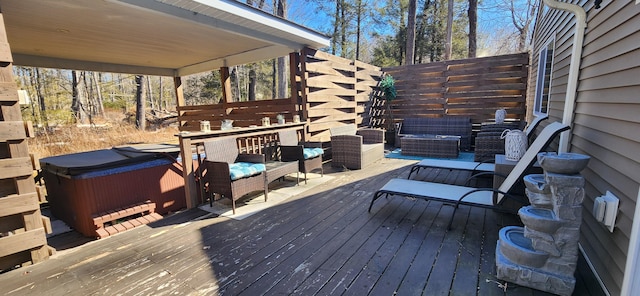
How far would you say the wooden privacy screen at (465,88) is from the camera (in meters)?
6.60

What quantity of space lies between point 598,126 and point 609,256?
92 cm

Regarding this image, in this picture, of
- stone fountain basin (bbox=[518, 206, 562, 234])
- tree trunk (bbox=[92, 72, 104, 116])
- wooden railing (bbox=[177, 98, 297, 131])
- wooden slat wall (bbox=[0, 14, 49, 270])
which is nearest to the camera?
stone fountain basin (bbox=[518, 206, 562, 234])

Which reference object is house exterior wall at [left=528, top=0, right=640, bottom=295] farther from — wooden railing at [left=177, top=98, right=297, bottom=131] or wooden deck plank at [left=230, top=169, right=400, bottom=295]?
wooden railing at [left=177, top=98, right=297, bottom=131]

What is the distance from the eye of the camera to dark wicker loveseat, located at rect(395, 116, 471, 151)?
6840mm

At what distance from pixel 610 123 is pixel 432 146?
4445 millimetres

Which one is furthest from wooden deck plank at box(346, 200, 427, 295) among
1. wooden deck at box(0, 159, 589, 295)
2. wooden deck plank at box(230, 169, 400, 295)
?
wooden deck plank at box(230, 169, 400, 295)

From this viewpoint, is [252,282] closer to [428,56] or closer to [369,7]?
[369,7]

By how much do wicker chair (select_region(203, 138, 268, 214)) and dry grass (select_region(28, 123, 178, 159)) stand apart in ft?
20.5

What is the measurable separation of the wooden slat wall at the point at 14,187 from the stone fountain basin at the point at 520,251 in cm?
359

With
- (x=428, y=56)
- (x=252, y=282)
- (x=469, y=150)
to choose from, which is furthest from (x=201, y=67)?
(x=428, y=56)

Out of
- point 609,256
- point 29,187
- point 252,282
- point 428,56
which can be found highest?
point 428,56

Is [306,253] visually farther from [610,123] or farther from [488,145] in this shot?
[488,145]

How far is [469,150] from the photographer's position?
6.84 m

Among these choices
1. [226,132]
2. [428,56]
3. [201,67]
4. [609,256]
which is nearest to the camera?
[609,256]
